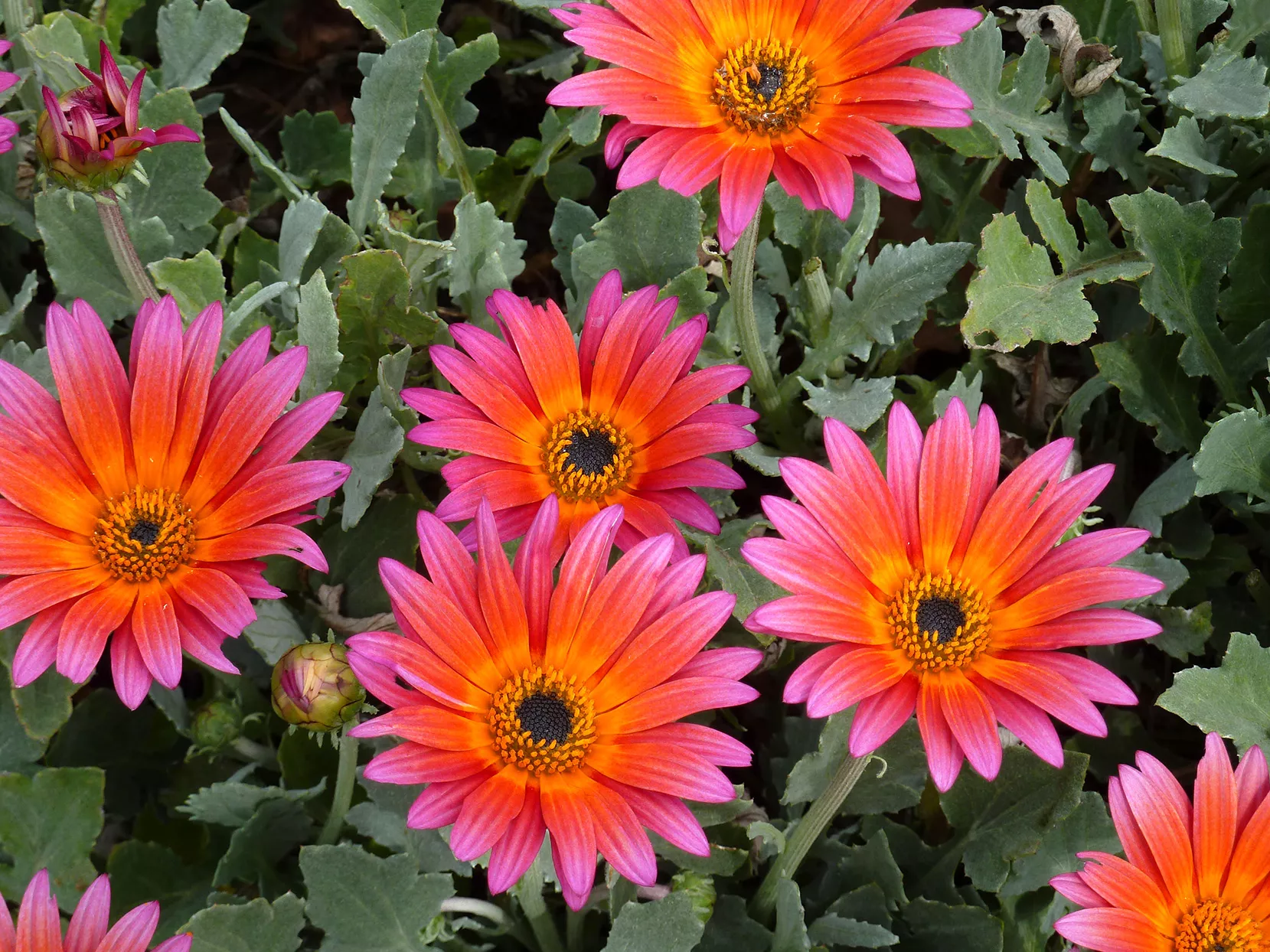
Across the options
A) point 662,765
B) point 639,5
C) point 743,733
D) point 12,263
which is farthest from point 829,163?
point 12,263

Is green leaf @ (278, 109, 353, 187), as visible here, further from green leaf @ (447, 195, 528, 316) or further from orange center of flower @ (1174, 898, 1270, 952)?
orange center of flower @ (1174, 898, 1270, 952)

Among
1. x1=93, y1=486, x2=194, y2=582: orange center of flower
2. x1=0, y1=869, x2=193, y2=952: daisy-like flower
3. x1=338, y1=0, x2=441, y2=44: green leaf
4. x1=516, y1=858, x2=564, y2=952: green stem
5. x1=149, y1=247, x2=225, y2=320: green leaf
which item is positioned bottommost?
x1=0, y1=869, x2=193, y2=952: daisy-like flower

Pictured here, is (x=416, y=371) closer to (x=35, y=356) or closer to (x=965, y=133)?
(x=35, y=356)

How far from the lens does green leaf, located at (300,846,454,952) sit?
2.15 metres

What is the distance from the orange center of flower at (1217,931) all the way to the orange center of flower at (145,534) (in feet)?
5.47

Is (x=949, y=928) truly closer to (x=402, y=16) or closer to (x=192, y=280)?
(x=192, y=280)

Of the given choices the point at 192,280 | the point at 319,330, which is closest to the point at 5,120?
the point at 192,280

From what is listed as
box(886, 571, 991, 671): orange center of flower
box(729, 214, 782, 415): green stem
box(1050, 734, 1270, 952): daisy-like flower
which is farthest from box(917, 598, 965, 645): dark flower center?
box(729, 214, 782, 415): green stem

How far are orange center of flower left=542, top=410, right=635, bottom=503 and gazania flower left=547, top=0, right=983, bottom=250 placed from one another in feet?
1.50

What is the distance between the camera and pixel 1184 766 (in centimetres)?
262

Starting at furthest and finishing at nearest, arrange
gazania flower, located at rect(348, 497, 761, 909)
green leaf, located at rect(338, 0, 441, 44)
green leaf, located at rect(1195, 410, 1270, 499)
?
green leaf, located at rect(338, 0, 441, 44), green leaf, located at rect(1195, 410, 1270, 499), gazania flower, located at rect(348, 497, 761, 909)

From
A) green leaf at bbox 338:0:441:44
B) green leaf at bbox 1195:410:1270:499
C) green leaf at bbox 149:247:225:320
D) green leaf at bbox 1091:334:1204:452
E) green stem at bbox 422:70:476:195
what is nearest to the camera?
green leaf at bbox 1195:410:1270:499

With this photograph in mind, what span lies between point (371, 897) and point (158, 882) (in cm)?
60

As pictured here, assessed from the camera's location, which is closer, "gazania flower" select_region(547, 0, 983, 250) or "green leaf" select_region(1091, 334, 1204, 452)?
"gazania flower" select_region(547, 0, 983, 250)
